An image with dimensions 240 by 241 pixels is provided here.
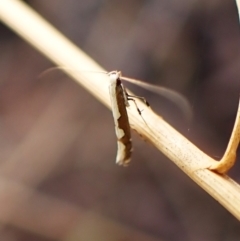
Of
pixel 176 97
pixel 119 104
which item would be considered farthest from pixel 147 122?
pixel 176 97

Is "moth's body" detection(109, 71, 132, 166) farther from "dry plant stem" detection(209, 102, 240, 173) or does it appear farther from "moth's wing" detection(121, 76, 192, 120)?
"moth's wing" detection(121, 76, 192, 120)

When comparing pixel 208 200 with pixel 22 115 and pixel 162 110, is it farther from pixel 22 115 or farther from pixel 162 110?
pixel 22 115

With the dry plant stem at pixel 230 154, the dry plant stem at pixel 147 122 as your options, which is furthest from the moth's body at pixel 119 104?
the dry plant stem at pixel 230 154

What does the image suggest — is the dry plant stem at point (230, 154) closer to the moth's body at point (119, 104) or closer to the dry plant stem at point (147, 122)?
the dry plant stem at point (147, 122)

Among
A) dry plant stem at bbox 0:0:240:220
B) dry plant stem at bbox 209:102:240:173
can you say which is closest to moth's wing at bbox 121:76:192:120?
dry plant stem at bbox 0:0:240:220

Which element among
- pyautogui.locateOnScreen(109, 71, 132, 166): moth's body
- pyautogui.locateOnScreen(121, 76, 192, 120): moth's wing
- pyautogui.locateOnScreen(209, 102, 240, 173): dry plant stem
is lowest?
pyautogui.locateOnScreen(209, 102, 240, 173): dry plant stem

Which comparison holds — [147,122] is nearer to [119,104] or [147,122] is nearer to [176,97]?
[119,104]
